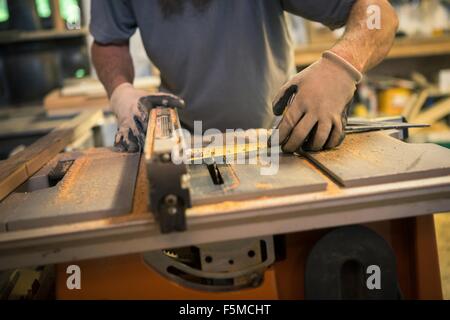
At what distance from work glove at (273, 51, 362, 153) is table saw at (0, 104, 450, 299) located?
37mm

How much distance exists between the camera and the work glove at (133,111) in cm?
103

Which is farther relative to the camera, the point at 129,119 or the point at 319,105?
the point at 129,119

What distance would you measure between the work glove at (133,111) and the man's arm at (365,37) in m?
0.40

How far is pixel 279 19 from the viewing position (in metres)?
1.37

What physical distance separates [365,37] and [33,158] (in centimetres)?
87

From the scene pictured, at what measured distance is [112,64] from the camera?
1.51m

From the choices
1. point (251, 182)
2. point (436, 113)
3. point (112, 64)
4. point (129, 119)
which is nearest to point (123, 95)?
point (129, 119)

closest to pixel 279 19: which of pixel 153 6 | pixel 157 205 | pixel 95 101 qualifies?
pixel 153 6

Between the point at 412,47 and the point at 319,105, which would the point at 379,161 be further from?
the point at 412,47

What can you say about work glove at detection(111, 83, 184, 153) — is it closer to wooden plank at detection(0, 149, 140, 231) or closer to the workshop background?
wooden plank at detection(0, 149, 140, 231)

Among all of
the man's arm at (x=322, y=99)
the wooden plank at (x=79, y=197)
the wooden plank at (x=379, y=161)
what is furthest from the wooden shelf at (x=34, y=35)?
the wooden plank at (x=379, y=161)

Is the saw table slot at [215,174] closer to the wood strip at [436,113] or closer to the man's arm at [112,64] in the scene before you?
the man's arm at [112,64]

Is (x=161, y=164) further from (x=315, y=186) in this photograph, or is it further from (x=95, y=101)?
(x=95, y=101)

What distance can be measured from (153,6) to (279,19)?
1.30ft
